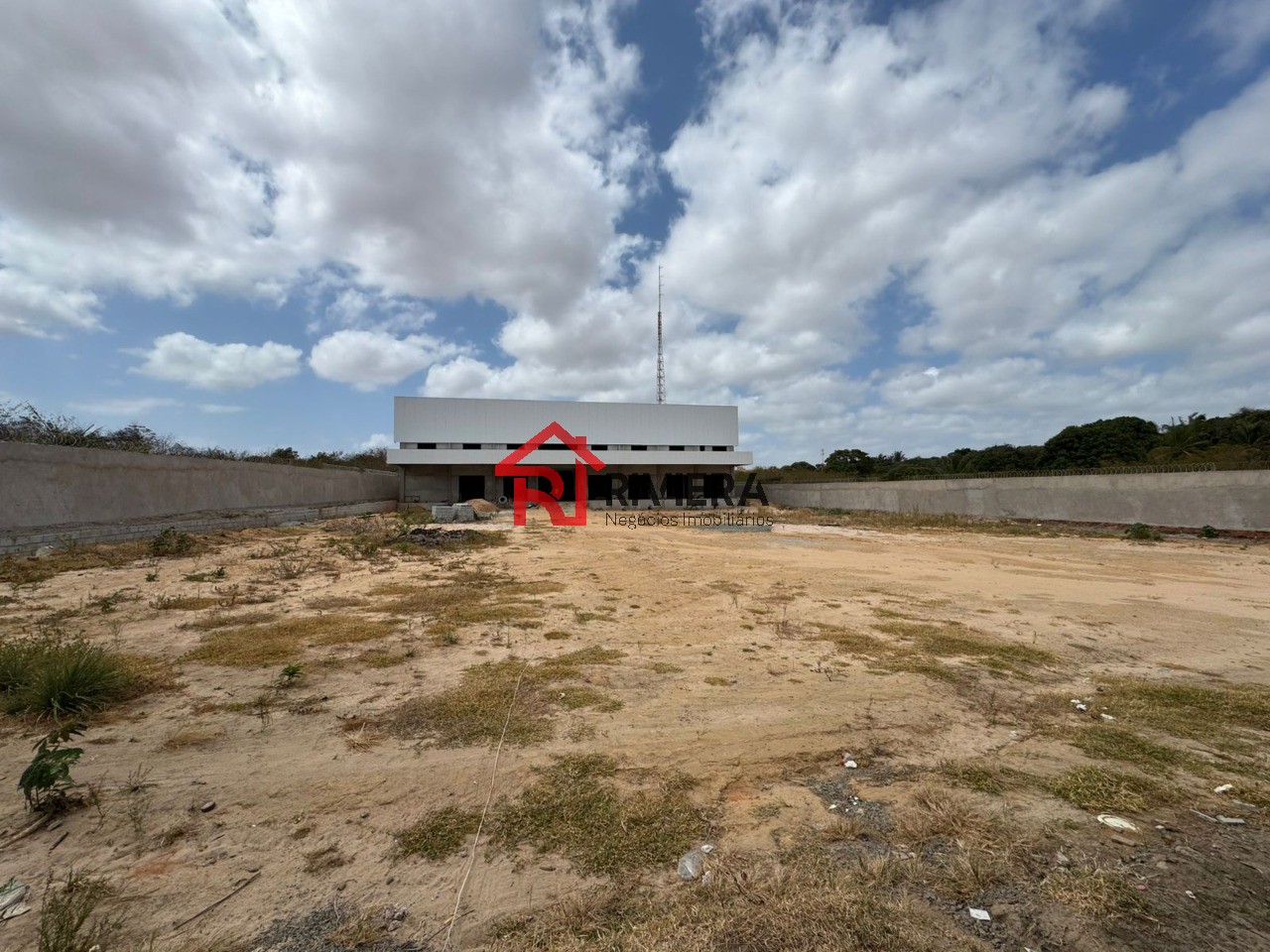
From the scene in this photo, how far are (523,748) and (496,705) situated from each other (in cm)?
72

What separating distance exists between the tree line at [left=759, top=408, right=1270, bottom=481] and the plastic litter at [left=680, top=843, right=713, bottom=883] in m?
24.8

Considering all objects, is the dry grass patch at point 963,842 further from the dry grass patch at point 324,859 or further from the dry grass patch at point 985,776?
the dry grass patch at point 324,859

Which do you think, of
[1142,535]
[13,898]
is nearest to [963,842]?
[13,898]

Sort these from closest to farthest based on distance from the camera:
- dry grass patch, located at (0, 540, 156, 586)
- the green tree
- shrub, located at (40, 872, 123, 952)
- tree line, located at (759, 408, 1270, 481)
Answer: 1. shrub, located at (40, 872, 123, 952)
2. dry grass patch, located at (0, 540, 156, 586)
3. tree line, located at (759, 408, 1270, 481)
4. the green tree

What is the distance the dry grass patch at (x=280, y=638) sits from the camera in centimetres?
486

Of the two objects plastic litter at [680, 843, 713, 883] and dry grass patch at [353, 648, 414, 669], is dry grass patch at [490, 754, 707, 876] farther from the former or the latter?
dry grass patch at [353, 648, 414, 669]

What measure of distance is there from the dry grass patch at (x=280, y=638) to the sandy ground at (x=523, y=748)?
0.71 feet

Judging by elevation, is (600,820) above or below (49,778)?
below

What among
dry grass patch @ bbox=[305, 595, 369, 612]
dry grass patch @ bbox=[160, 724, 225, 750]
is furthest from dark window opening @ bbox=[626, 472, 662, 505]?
dry grass patch @ bbox=[160, 724, 225, 750]

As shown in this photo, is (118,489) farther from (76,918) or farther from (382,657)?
(76,918)

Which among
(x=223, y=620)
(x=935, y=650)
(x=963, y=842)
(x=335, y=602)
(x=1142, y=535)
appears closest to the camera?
(x=963, y=842)

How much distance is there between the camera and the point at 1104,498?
19438mm

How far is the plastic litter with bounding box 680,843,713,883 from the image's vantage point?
2209 millimetres

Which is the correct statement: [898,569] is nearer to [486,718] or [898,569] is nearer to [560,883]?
[486,718]
